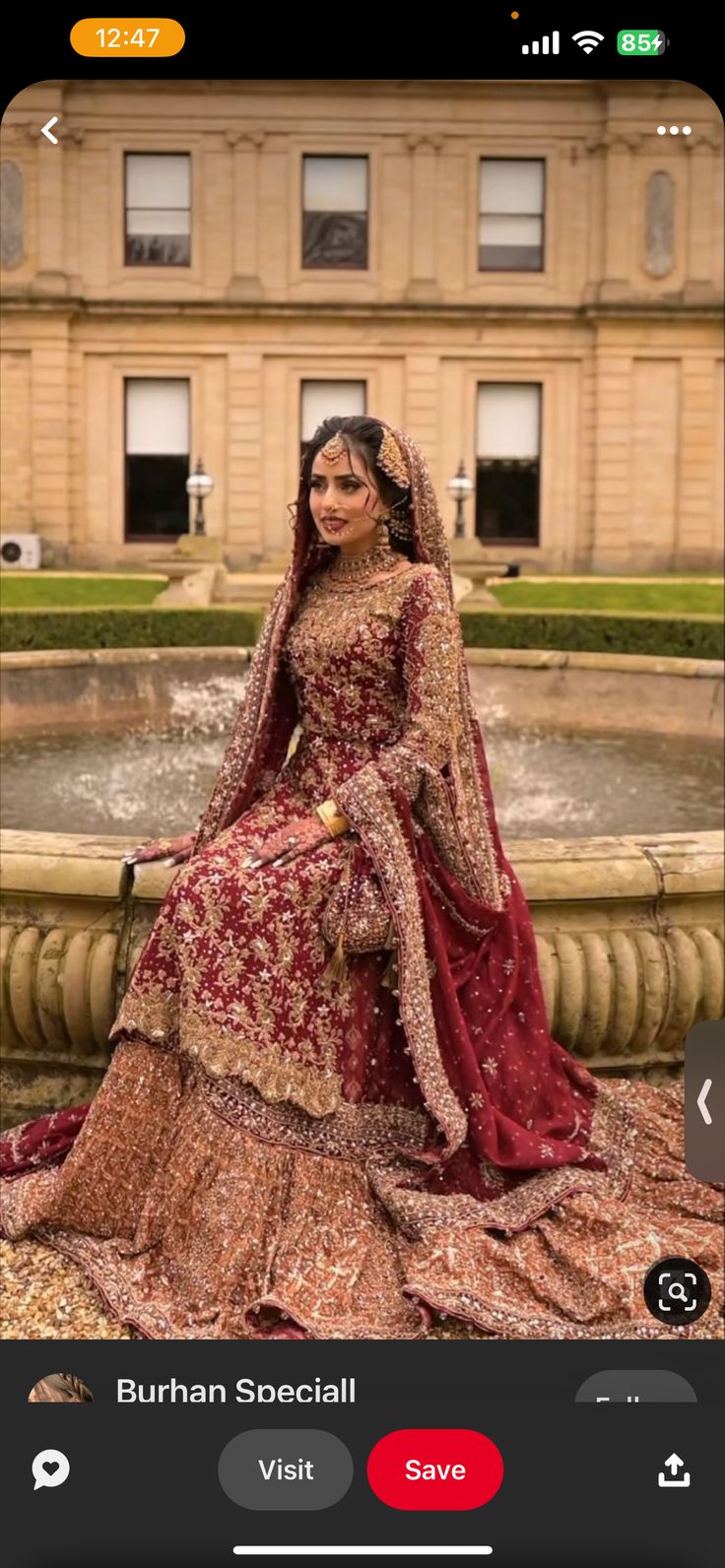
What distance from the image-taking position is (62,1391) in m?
1.38

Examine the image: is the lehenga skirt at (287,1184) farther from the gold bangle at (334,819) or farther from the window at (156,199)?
the window at (156,199)

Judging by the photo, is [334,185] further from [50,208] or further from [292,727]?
[292,727]

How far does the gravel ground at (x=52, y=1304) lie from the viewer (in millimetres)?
2451

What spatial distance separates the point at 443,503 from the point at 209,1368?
17.4 meters

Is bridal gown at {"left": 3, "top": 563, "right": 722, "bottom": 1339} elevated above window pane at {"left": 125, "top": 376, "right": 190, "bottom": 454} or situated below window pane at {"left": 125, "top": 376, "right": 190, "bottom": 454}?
below

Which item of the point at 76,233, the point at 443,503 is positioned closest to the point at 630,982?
the point at 76,233

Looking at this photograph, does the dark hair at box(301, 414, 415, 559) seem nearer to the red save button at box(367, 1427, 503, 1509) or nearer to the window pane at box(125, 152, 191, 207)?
the red save button at box(367, 1427, 503, 1509)

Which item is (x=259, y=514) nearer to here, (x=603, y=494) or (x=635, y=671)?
(x=603, y=494)

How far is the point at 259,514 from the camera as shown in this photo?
1648cm

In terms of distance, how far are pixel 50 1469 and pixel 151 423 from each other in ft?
40.1

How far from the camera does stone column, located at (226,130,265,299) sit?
2.97 metres
